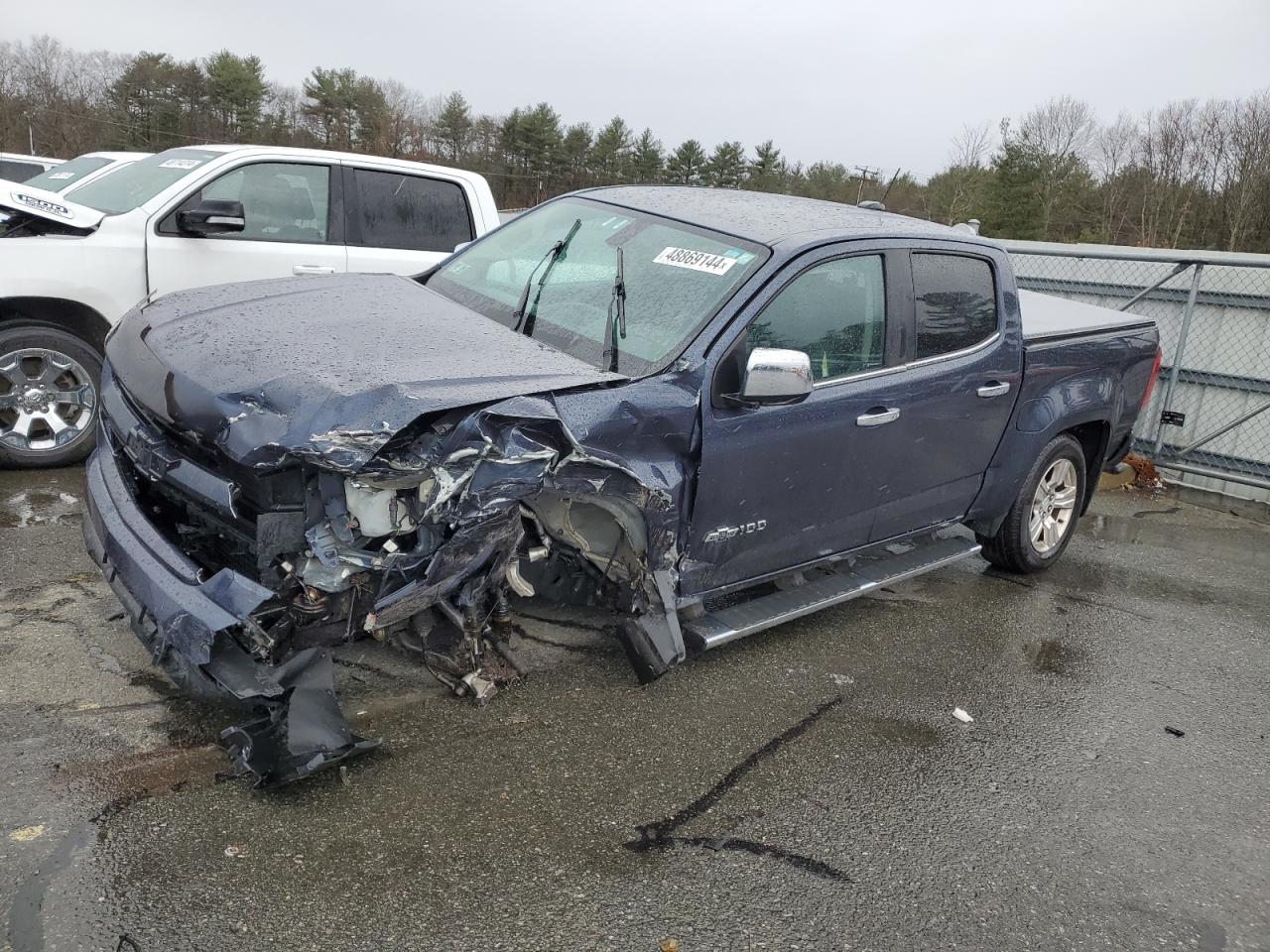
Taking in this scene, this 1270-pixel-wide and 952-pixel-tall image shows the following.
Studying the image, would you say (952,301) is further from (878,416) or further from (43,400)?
(43,400)

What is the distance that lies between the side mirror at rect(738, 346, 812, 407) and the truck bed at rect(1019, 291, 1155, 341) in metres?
2.10

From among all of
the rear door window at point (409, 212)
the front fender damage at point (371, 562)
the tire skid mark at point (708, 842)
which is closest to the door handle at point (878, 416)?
the front fender damage at point (371, 562)

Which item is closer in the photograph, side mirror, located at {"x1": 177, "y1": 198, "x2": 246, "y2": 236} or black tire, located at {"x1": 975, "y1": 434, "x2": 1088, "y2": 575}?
black tire, located at {"x1": 975, "y1": 434, "x2": 1088, "y2": 575}

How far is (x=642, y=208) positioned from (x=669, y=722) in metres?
2.31

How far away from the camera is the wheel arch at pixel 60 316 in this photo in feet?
17.5

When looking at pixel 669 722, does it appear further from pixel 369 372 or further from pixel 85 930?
pixel 85 930

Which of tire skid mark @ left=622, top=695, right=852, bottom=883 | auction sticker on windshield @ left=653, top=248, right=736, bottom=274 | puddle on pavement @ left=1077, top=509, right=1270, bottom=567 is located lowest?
puddle on pavement @ left=1077, top=509, right=1270, bottom=567

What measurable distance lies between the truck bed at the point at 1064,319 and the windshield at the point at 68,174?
7231 millimetres

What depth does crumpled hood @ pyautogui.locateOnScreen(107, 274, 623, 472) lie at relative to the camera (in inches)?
108

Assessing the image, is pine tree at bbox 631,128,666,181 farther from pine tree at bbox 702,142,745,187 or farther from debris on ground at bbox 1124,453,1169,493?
debris on ground at bbox 1124,453,1169,493

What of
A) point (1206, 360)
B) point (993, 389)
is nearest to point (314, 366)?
point (993, 389)

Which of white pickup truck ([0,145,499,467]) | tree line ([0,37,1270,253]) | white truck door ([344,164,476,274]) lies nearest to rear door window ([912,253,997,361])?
white truck door ([344,164,476,274])

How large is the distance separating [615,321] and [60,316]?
3.78 meters

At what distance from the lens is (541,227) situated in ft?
15.0
